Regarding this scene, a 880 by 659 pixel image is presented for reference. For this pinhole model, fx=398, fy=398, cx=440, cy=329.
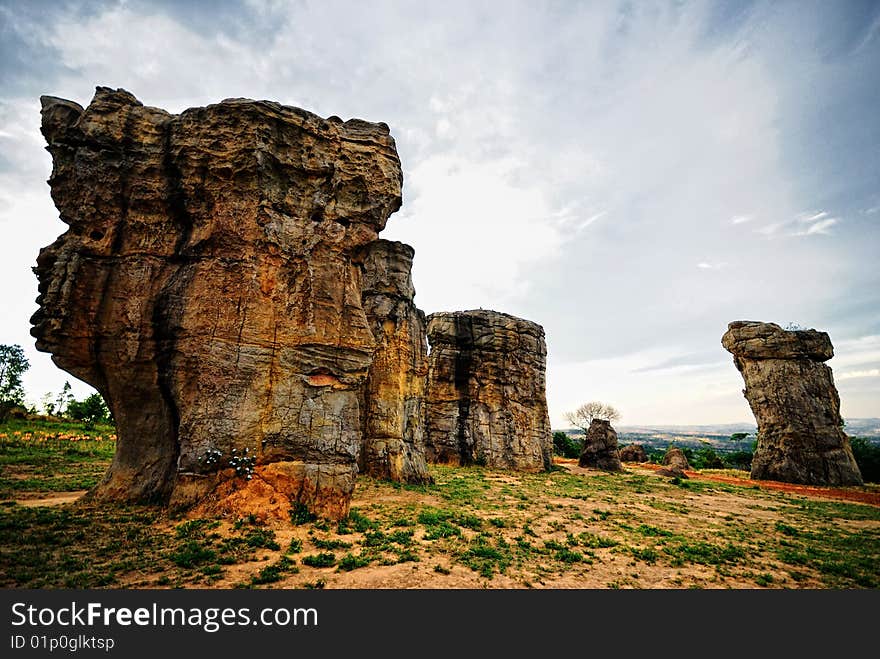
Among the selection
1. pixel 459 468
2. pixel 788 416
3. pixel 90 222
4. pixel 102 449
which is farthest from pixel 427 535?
pixel 788 416

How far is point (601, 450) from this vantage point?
40.1m

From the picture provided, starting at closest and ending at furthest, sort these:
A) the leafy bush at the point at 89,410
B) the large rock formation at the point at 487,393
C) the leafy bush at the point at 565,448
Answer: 1. the large rock formation at the point at 487,393
2. the leafy bush at the point at 89,410
3. the leafy bush at the point at 565,448

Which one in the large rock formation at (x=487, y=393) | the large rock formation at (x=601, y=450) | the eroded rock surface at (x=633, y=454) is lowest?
the eroded rock surface at (x=633, y=454)

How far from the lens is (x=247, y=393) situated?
1240 cm

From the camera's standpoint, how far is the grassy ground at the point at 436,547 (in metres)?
8.09

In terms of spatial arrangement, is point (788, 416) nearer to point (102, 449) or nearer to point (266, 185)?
point (266, 185)

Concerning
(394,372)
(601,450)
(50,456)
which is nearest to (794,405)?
(601,450)

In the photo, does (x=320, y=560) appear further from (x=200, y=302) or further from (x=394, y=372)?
(x=394, y=372)

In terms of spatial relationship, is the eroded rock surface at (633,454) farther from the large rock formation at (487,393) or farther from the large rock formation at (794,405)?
the large rock formation at (487,393)

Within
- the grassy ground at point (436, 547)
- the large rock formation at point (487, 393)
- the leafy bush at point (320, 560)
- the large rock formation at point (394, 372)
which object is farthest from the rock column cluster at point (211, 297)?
the large rock formation at point (487, 393)

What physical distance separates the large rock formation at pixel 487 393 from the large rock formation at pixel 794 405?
1909cm

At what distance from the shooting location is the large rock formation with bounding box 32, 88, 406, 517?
1226cm

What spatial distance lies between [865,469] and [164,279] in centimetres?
5768

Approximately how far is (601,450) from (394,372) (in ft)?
88.7
